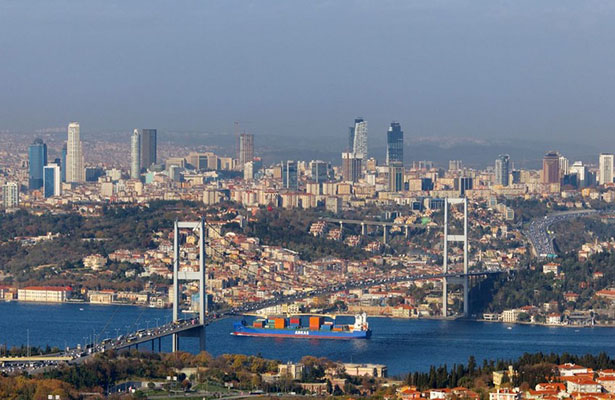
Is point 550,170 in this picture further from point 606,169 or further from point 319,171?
point 319,171

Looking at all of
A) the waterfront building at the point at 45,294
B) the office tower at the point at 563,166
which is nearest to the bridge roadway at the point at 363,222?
the waterfront building at the point at 45,294

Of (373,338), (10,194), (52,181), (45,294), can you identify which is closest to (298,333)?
(373,338)

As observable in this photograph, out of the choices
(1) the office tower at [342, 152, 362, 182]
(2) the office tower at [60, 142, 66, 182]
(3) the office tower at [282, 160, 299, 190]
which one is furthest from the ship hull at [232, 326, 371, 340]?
(2) the office tower at [60, 142, 66, 182]

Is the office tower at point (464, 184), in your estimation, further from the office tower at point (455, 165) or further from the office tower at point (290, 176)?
the office tower at point (455, 165)

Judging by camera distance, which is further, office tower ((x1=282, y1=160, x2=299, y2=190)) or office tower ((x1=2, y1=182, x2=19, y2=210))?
office tower ((x1=282, y1=160, x2=299, y2=190))

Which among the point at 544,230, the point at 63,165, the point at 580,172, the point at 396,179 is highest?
the point at 63,165

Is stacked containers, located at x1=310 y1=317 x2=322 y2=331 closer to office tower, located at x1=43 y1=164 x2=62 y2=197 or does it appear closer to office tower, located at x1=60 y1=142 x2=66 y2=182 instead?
office tower, located at x1=43 y1=164 x2=62 y2=197

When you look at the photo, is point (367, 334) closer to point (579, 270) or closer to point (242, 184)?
point (579, 270)
